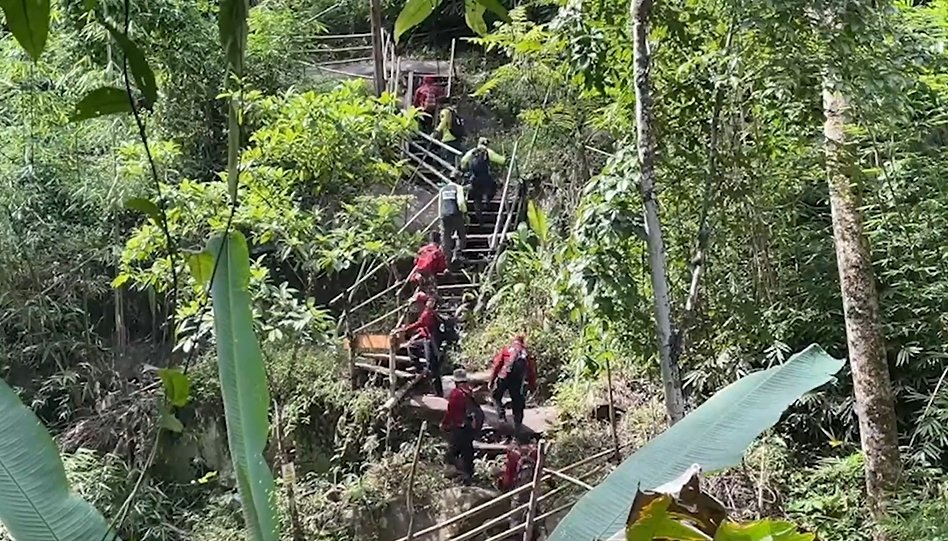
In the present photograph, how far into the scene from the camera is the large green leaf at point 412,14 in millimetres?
689

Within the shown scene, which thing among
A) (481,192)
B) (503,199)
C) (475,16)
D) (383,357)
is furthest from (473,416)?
(475,16)

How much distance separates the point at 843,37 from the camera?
2973 millimetres

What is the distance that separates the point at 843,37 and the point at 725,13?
0.48m

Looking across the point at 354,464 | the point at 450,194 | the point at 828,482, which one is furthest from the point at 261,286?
the point at 450,194

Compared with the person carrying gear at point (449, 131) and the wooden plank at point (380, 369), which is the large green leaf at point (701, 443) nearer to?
the wooden plank at point (380, 369)

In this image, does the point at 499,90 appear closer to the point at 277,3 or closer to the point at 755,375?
the point at 277,3

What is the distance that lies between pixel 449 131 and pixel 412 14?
27.2 feet

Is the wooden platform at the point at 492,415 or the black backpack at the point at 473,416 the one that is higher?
the black backpack at the point at 473,416

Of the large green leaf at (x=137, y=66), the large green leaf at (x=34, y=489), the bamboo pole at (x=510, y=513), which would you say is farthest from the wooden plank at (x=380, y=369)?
the large green leaf at (x=137, y=66)

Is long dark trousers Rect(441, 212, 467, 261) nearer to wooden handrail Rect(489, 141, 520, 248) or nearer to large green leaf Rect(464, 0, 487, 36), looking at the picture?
wooden handrail Rect(489, 141, 520, 248)

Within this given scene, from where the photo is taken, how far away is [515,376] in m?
5.38

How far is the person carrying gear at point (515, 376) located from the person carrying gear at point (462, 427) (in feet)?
A: 0.79

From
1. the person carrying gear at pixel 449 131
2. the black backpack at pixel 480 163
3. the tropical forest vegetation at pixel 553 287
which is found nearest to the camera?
the tropical forest vegetation at pixel 553 287

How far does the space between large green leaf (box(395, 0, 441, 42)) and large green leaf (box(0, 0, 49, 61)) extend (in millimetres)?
269
